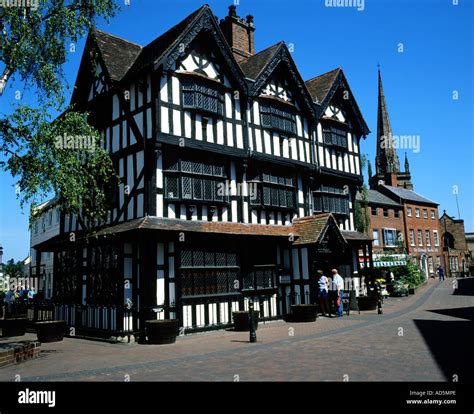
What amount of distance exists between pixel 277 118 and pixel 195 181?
5.87 m

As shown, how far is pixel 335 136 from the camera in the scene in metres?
22.8

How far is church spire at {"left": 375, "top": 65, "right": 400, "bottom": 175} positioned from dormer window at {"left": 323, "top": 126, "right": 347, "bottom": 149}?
160 ft

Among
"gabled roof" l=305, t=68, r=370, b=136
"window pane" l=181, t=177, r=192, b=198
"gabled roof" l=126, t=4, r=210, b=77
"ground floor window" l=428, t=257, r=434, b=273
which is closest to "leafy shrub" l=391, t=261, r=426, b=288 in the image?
"gabled roof" l=305, t=68, r=370, b=136

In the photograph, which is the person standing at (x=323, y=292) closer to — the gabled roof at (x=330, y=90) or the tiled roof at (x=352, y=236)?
the tiled roof at (x=352, y=236)

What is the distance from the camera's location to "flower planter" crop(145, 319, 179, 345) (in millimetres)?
12930

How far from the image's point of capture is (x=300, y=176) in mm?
20922

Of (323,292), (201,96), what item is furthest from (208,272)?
(201,96)

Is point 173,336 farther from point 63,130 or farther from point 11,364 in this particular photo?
point 63,130

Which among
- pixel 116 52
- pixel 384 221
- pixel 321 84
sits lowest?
pixel 384 221

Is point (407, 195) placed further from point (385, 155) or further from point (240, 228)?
point (240, 228)

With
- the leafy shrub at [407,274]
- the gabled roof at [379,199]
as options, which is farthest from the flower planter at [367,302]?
the gabled roof at [379,199]

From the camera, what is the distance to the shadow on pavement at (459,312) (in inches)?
635

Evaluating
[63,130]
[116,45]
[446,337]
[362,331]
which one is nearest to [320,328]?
[362,331]

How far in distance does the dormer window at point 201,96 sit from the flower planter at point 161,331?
26.3ft
